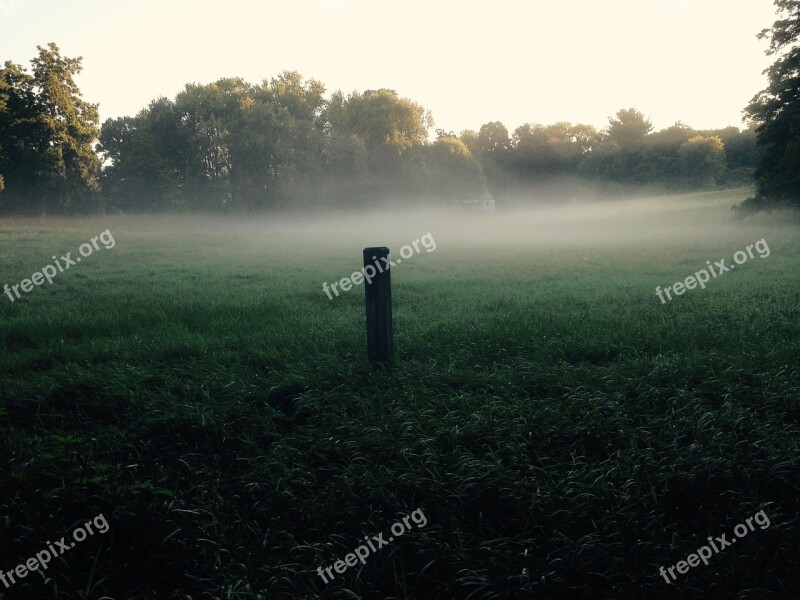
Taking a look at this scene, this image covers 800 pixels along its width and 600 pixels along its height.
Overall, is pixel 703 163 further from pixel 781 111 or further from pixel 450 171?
pixel 781 111

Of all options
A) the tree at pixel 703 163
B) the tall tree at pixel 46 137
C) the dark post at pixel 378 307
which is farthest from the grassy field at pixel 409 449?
the tree at pixel 703 163

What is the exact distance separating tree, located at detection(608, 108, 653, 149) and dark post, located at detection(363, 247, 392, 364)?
9251 centimetres

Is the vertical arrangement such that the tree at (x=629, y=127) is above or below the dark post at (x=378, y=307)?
above

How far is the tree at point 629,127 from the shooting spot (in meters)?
90.1

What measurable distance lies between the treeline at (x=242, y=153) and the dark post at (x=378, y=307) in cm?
4815

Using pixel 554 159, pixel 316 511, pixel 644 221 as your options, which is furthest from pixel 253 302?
pixel 554 159

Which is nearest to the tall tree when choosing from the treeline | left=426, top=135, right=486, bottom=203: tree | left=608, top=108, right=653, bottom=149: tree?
the treeline

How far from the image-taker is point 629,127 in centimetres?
9069

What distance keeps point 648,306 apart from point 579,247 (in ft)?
54.6

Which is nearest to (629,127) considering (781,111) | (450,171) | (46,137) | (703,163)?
(703,163)

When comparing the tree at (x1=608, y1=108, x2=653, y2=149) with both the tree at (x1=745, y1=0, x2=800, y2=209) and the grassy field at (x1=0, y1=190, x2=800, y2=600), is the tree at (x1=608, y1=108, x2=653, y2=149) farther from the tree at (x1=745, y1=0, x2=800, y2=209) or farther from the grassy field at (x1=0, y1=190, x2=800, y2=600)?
the grassy field at (x1=0, y1=190, x2=800, y2=600)

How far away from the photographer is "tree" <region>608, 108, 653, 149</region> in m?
90.1

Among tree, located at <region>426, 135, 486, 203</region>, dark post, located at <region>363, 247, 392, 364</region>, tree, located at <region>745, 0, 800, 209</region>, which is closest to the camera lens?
dark post, located at <region>363, 247, 392, 364</region>

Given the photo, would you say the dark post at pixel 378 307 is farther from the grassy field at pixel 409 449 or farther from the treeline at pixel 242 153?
the treeline at pixel 242 153
